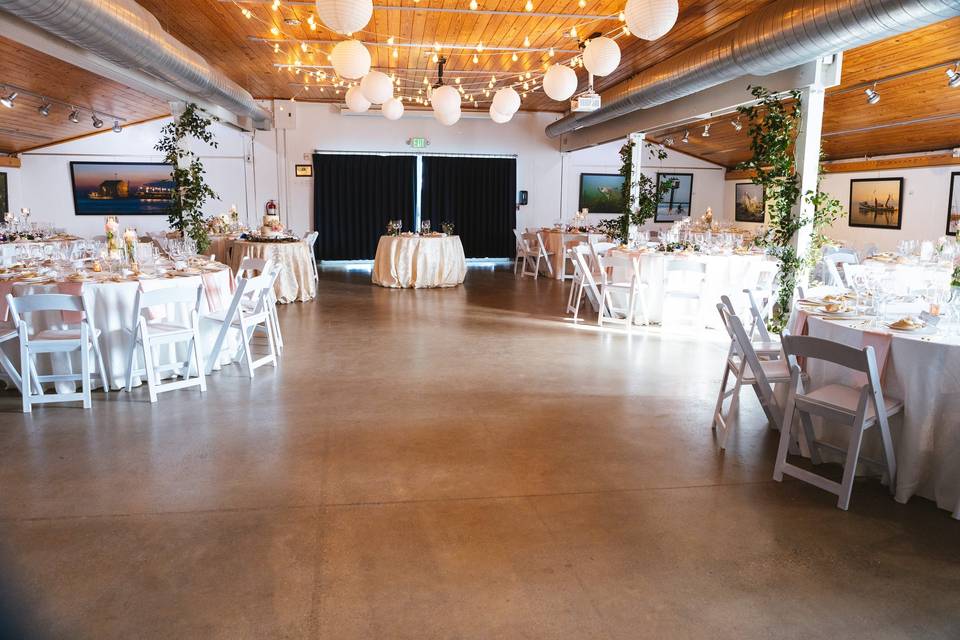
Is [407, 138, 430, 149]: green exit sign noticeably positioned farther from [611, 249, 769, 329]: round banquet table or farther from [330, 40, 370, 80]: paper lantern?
[330, 40, 370, 80]: paper lantern

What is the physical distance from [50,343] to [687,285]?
6314 millimetres

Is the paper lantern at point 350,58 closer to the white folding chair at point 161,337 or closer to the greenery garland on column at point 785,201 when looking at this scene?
the white folding chair at point 161,337

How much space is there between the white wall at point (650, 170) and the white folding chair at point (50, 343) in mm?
11957

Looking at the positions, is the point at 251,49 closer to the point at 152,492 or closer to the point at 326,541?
the point at 152,492

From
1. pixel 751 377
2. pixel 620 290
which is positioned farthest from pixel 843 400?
pixel 620 290

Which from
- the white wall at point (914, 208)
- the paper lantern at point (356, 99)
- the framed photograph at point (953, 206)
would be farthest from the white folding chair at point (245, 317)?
the framed photograph at point (953, 206)

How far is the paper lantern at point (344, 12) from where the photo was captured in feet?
13.6

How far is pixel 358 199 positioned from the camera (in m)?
14.5

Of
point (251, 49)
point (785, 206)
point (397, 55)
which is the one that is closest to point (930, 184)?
point (785, 206)

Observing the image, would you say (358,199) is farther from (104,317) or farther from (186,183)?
(104,317)

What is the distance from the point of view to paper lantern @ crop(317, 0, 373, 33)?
4.15m

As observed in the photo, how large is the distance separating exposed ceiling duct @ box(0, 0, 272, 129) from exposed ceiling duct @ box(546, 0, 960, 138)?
5258 millimetres

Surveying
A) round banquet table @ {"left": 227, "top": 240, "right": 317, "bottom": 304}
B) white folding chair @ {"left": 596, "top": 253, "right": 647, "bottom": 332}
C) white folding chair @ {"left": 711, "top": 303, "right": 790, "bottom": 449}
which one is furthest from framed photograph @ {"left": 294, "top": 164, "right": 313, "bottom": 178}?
white folding chair @ {"left": 711, "top": 303, "right": 790, "bottom": 449}

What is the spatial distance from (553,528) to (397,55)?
25.8ft
